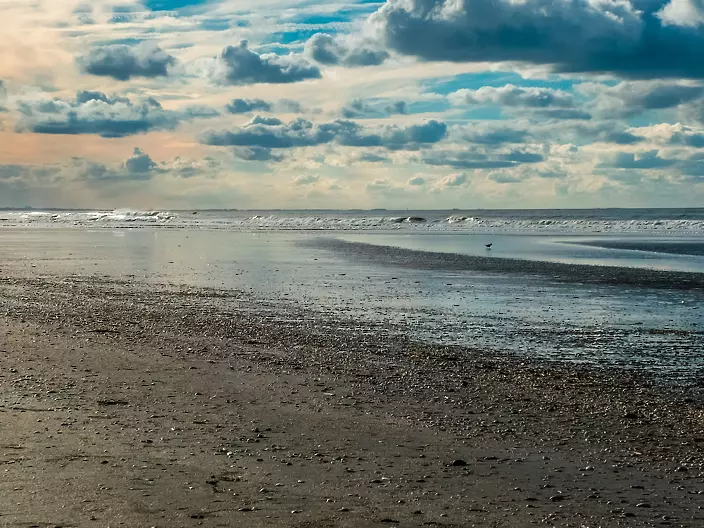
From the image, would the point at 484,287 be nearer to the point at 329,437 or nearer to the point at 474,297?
the point at 474,297

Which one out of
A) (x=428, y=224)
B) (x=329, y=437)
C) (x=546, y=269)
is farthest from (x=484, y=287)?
(x=428, y=224)

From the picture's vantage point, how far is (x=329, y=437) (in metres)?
8.15

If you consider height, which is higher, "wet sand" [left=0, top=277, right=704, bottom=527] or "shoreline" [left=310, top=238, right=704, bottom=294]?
"wet sand" [left=0, top=277, right=704, bottom=527]

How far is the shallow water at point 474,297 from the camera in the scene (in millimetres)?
13797

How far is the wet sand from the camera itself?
620cm

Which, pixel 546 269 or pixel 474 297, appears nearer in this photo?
pixel 474 297

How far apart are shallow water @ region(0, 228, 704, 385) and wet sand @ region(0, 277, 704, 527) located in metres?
1.76

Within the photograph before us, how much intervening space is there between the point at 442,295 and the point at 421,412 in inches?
483

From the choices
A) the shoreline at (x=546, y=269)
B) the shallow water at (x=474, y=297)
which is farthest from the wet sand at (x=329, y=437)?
the shoreline at (x=546, y=269)

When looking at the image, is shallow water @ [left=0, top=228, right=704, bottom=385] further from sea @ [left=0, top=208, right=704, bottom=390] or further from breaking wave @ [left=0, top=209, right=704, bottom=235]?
breaking wave @ [left=0, top=209, right=704, bottom=235]

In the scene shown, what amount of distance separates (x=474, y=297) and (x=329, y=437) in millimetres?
13232

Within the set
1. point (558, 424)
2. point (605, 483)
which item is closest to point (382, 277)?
point (558, 424)

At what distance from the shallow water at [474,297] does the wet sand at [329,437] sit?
176 cm

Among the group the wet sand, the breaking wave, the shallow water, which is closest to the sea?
the shallow water
